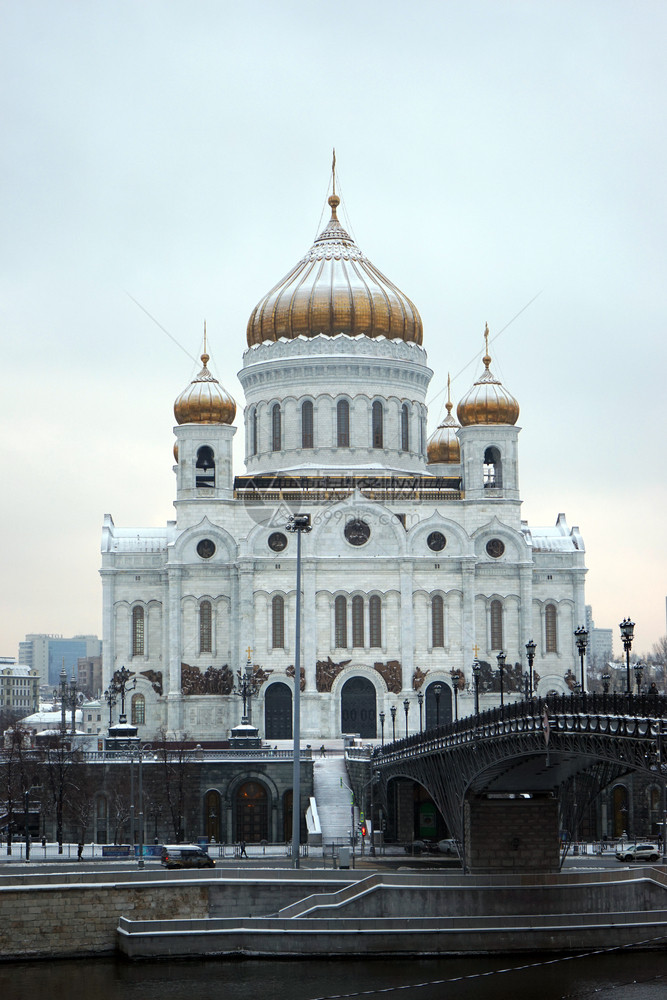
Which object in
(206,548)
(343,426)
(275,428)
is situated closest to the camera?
(206,548)

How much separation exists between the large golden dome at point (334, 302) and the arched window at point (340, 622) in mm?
15452

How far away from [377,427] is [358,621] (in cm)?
1212

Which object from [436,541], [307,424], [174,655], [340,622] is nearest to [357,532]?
[436,541]

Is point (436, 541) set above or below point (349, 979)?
above

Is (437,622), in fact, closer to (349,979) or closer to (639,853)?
(639,853)

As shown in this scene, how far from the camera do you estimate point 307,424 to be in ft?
318

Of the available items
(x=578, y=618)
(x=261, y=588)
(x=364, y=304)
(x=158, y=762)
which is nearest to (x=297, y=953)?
(x=158, y=762)

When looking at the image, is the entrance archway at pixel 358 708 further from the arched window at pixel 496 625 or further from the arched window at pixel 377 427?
the arched window at pixel 377 427

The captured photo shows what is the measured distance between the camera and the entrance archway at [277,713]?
88.6 meters

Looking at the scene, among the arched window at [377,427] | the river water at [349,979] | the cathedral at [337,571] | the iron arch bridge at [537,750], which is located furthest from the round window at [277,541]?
the river water at [349,979]

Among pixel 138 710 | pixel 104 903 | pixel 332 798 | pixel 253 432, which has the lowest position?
pixel 104 903

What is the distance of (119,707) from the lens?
92.2m

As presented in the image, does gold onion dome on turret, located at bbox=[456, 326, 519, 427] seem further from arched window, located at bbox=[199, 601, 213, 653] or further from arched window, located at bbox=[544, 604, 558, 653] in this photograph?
arched window, located at bbox=[199, 601, 213, 653]

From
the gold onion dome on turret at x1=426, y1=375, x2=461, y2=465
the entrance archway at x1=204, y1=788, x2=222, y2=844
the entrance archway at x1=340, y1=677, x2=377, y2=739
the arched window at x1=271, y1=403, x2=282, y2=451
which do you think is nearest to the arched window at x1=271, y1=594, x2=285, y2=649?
the entrance archway at x1=340, y1=677, x2=377, y2=739
